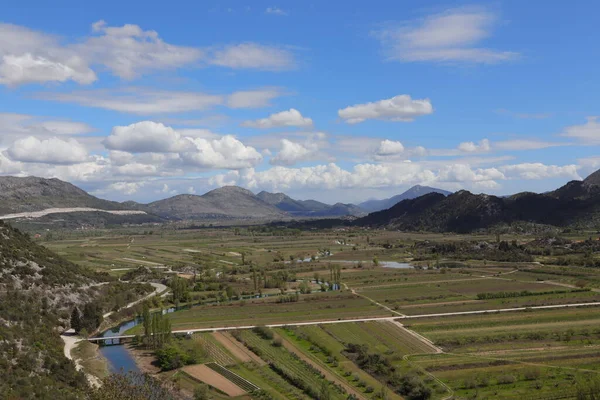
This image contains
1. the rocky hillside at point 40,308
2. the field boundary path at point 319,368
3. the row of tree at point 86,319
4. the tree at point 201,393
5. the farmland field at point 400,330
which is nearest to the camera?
the rocky hillside at point 40,308

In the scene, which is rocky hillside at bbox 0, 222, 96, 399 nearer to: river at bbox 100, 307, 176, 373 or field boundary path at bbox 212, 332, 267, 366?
river at bbox 100, 307, 176, 373

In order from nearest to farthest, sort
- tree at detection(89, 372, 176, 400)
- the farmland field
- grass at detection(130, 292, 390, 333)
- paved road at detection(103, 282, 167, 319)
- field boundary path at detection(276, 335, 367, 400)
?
tree at detection(89, 372, 176, 400)
field boundary path at detection(276, 335, 367, 400)
the farmland field
grass at detection(130, 292, 390, 333)
paved road at detection(103, 282, 167, 319)

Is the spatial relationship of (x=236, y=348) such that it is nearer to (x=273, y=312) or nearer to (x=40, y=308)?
(x=273, y=312)

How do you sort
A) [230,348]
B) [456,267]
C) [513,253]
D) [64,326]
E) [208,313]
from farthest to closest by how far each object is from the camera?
[513,253], [456,267], [208,313], [64,326], [230,348]

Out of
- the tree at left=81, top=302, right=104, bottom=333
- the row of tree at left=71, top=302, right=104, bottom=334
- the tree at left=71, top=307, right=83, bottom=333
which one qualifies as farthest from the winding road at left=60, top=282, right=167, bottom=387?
the tree at left=81, top=302, right=104, bottom=333

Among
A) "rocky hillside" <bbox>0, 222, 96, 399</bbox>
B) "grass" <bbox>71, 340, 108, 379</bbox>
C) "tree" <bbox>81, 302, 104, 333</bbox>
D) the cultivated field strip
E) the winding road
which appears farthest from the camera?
"tree" <bbox>81, 302, 104, 333</bbox>

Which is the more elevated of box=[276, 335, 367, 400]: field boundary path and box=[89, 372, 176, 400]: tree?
box=[89, 372, 176, 400]: tree

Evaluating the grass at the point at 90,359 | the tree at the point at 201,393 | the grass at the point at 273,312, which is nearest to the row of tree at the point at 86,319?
the grass at the point at 90,359

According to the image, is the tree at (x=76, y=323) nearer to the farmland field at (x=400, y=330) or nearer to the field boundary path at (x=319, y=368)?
the farmland field at (x=400, y=330)

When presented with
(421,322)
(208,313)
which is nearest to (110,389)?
(208,313)

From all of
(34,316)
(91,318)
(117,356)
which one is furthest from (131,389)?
(91,318)

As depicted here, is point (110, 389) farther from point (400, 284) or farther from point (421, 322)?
point (400, 284)
